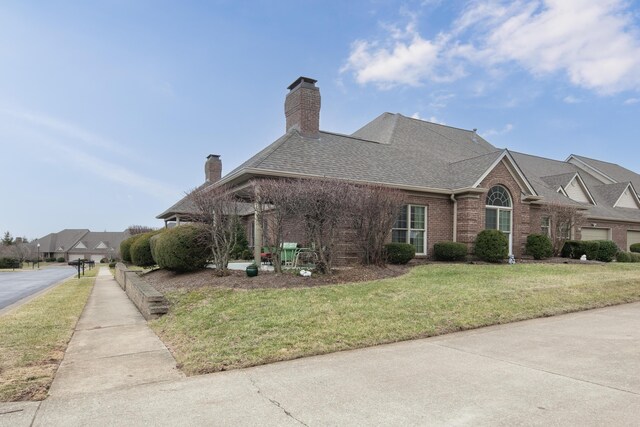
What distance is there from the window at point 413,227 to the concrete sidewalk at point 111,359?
1012cm

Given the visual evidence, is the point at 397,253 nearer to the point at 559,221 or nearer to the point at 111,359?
the point at 559,221

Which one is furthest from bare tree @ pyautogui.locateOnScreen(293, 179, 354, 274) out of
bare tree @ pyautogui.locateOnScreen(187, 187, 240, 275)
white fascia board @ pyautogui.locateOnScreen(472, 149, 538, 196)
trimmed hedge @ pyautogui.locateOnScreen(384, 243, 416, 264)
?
white fascia board @ pyautogui.locateOnScreen(472, 149, 538, 196)

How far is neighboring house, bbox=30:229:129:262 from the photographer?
7819 centimetres

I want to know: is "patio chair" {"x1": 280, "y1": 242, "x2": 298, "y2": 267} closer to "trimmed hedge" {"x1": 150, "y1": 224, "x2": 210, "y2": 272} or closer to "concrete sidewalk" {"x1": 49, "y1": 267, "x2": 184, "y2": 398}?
"trimmed hedge" {"x1": 150, "y1": 224, "x2": 210, "y2": 272}

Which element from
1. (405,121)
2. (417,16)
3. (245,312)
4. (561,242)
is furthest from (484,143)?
(245,312)

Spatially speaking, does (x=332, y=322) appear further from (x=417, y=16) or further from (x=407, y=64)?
(x=407, y=64)

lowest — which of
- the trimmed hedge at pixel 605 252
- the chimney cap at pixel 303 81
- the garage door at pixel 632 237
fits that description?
the trimmed hedge at pixel 605 252

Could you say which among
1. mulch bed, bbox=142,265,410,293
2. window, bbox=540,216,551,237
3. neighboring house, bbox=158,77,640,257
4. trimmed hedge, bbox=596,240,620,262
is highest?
neighboring house, bbox=158,77,640,257

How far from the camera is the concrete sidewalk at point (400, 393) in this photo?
11.6ft

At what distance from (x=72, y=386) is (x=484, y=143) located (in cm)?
2508

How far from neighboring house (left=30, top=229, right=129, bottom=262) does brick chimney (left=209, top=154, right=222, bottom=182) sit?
55.5 metres

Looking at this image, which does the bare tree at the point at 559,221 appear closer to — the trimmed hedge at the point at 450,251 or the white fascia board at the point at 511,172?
the white fascia board at the point at 511,172

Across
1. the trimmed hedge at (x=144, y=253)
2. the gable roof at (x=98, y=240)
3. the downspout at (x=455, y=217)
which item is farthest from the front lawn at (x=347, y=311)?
the gable roof at (x=98, y=240)

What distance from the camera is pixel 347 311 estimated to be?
7277 mm
